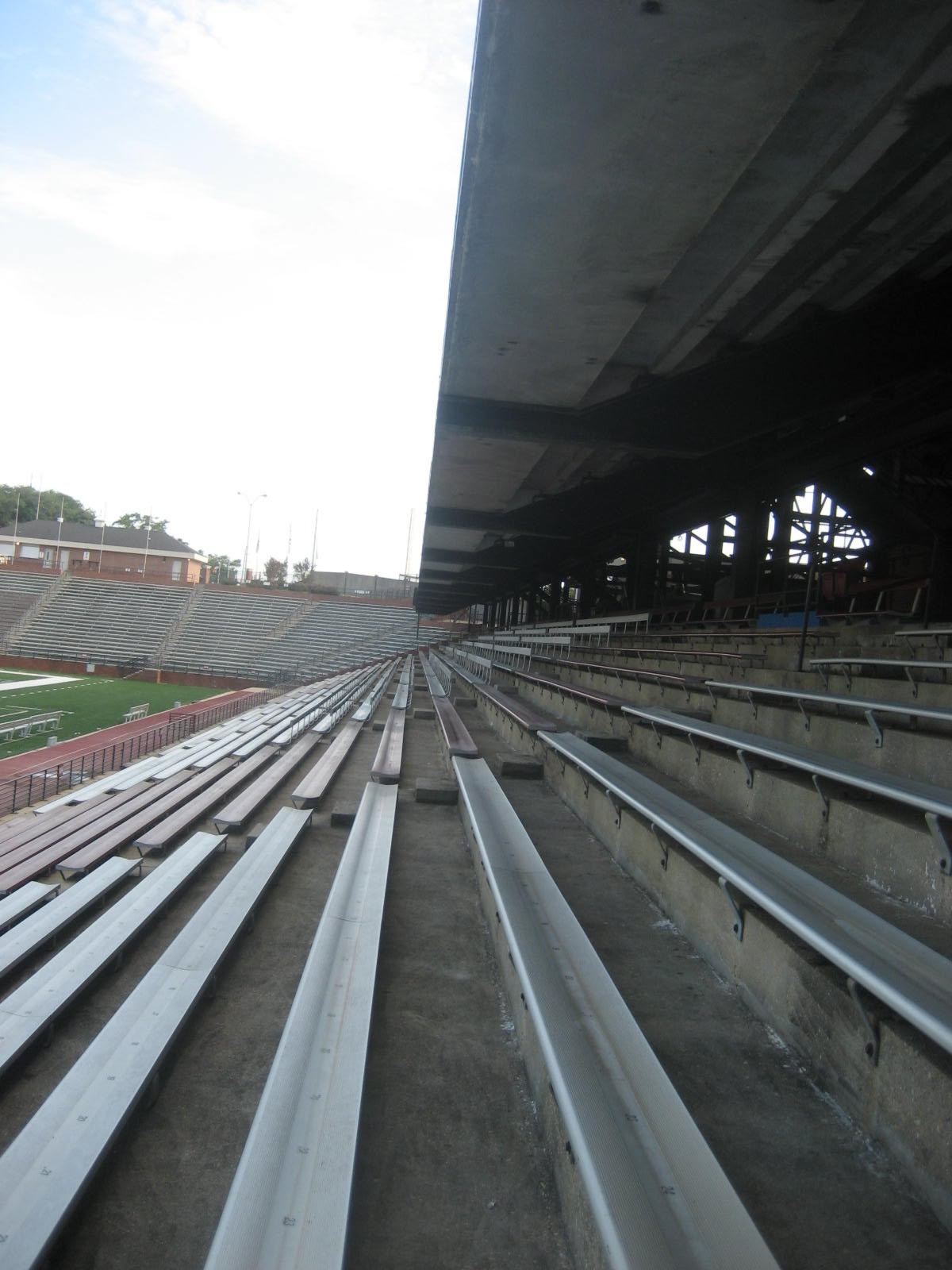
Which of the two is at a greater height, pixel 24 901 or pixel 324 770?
pixel 324 770

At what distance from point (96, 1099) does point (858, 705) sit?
8.72 feet

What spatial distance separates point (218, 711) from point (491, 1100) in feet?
64.0

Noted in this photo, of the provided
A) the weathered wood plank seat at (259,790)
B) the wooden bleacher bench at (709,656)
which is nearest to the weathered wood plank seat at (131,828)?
the weathered wood plank seat at (259,790)

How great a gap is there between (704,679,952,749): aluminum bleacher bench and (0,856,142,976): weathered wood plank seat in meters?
3.06

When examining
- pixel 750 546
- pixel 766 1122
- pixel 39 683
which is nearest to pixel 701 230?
pixel 766 1122

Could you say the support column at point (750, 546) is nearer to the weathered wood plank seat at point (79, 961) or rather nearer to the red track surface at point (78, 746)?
the weathered wood plank seat at point (79, 961)

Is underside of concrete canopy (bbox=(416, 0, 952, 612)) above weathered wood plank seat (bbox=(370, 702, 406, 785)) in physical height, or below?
above

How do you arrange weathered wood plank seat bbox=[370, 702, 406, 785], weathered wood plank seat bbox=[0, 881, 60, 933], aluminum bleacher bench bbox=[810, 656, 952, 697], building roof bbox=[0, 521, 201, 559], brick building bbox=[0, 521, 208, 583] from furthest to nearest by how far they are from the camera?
building roof bbox=[0, 521, 201, 559] → brick building bbox=[0, 521, 208, 583] → weathered wood plank seat bbox=[370, 702, 406, 785] → weathered wood plank seat bbox=[0, 881, 60, 933] → aluminum bleacher bench bbox=[810, 656, 952, 697]

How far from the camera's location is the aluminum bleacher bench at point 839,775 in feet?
6.53

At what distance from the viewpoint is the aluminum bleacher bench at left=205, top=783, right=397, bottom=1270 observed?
4.36 feet

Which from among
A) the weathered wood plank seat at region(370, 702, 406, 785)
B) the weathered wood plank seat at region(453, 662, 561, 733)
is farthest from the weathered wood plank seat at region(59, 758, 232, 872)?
the weathered wood plank seat at region(453, 662, 561, 733)

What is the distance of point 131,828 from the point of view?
490 cm

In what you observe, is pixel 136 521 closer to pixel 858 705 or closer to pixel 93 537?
pixel 93 537

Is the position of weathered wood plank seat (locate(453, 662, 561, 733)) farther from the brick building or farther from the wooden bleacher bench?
the brick building
